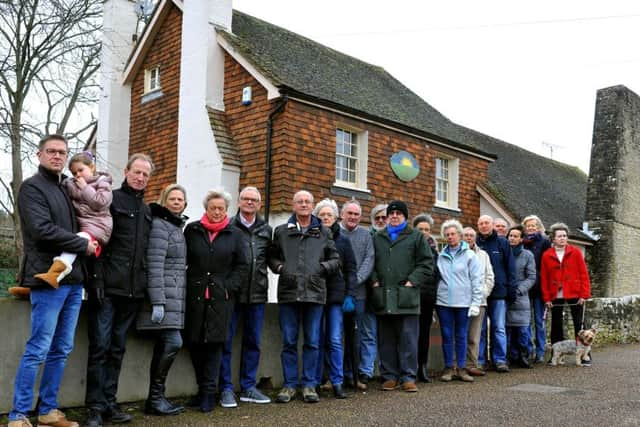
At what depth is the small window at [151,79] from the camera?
15.7 meters

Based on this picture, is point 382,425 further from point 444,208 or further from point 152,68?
point 152,68

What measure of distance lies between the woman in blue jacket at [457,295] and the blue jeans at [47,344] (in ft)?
14.4

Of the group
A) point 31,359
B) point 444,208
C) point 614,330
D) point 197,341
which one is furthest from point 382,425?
point 444,208

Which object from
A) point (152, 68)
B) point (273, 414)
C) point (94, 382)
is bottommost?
point (273, 414)

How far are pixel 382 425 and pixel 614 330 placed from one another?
32.0ft

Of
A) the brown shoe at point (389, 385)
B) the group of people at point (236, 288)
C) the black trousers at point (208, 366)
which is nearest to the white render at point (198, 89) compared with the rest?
the group of people at point (236, 288)

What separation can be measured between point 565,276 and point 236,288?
17.9 feet

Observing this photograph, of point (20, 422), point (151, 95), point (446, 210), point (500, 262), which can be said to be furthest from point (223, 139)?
point (20, 422)

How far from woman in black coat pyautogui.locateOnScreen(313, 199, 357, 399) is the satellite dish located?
12.7 meters

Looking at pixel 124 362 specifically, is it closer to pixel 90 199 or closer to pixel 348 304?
pixel 90 199

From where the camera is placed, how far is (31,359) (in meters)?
4.58

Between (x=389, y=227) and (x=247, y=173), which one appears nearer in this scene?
(x=389, y=227)

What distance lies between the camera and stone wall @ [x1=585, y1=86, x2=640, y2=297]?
19469 mm

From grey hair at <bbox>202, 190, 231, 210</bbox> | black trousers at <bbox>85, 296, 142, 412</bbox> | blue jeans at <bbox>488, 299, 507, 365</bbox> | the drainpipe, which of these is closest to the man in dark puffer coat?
grey hair at <bbox>202, 190, 231, 210</bbox>
